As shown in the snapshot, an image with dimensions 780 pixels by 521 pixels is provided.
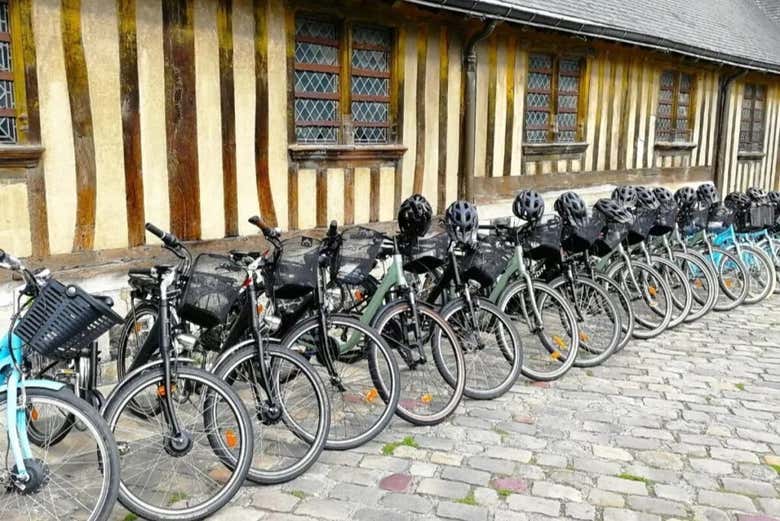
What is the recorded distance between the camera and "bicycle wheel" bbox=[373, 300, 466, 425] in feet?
12.6

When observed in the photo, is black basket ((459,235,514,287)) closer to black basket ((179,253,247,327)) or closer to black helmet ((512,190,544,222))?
black helmet ((512,190,544,222))

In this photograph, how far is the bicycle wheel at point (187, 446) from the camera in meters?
2.80

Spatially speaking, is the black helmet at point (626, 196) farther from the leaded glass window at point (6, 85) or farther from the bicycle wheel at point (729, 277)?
the leaded glass window at point (6, 85)

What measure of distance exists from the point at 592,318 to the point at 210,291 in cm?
291

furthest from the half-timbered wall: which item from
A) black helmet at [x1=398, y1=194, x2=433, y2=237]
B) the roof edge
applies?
black helmet at [x1=398, y1=194, x2=433, y2=237]

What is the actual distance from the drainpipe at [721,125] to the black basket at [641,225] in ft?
20.4

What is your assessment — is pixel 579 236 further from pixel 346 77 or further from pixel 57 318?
pixel 57 318

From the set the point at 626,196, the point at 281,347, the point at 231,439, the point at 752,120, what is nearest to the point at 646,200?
the point at 626,196

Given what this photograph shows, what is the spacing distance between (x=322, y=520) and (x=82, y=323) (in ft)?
4.10

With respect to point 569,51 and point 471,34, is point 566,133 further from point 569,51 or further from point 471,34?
point 471,34

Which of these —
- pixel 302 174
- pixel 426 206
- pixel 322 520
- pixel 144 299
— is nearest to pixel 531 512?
pixel 322 520

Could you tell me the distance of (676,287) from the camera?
6.13m

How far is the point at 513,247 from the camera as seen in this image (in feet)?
15.4

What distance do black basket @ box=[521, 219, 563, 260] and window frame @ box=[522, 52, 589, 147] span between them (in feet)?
9.71
